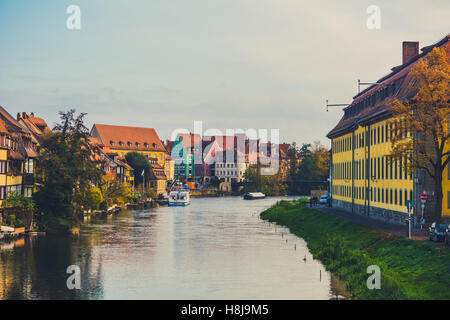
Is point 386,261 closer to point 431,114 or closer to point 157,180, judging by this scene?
point 431,114

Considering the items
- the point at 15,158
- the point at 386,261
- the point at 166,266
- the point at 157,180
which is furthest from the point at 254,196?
the point at 386,261

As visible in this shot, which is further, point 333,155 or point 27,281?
point 333,155

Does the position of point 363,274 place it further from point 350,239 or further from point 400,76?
point 400,76

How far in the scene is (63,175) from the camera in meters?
70.3

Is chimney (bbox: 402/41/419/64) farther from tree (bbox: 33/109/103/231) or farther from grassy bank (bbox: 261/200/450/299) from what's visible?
tree (bbox: 33/109/103/231)

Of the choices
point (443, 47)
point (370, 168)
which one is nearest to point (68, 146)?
point (370, 168)

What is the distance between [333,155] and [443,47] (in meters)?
47.8

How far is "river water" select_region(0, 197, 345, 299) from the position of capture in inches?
1367

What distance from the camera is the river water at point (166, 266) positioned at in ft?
114

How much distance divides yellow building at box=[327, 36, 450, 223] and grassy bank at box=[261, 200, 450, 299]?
508 cm

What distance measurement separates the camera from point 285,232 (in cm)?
7188

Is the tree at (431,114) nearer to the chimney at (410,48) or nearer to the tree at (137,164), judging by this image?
the chimney at (410,48)

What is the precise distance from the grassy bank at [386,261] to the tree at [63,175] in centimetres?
2685
